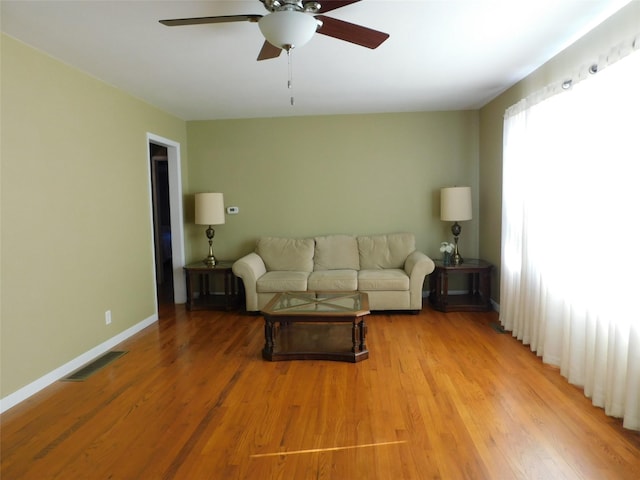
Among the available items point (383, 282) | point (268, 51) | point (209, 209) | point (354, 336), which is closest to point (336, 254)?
point (383, 282)

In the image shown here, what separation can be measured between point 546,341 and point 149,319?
3867 mm

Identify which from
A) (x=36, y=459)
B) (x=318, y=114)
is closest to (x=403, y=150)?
(x=318, y=114)

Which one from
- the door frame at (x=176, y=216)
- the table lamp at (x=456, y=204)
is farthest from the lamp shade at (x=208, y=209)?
the table lamp at (x=456, y=204)

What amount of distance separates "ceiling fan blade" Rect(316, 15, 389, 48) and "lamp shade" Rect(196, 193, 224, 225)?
Result: 3.20 m

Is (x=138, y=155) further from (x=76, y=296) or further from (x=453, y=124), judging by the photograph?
(x=453, y=124)

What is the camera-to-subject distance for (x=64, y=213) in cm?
311

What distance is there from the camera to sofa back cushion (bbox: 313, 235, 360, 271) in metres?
5.09

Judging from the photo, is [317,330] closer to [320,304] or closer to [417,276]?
[320,304]

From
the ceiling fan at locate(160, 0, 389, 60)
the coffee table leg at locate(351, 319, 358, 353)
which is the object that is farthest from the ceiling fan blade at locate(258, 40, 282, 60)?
the coffee table leg at locate(351, 319, 358, 353)

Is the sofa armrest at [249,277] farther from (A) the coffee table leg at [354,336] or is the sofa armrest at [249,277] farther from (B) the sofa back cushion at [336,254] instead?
(A) the coffee table leg at [354,336]

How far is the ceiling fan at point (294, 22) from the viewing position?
1912 millimetres

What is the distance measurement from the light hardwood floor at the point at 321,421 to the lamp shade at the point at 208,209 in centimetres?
191

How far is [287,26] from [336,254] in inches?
136

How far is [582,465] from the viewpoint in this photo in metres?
1.93
